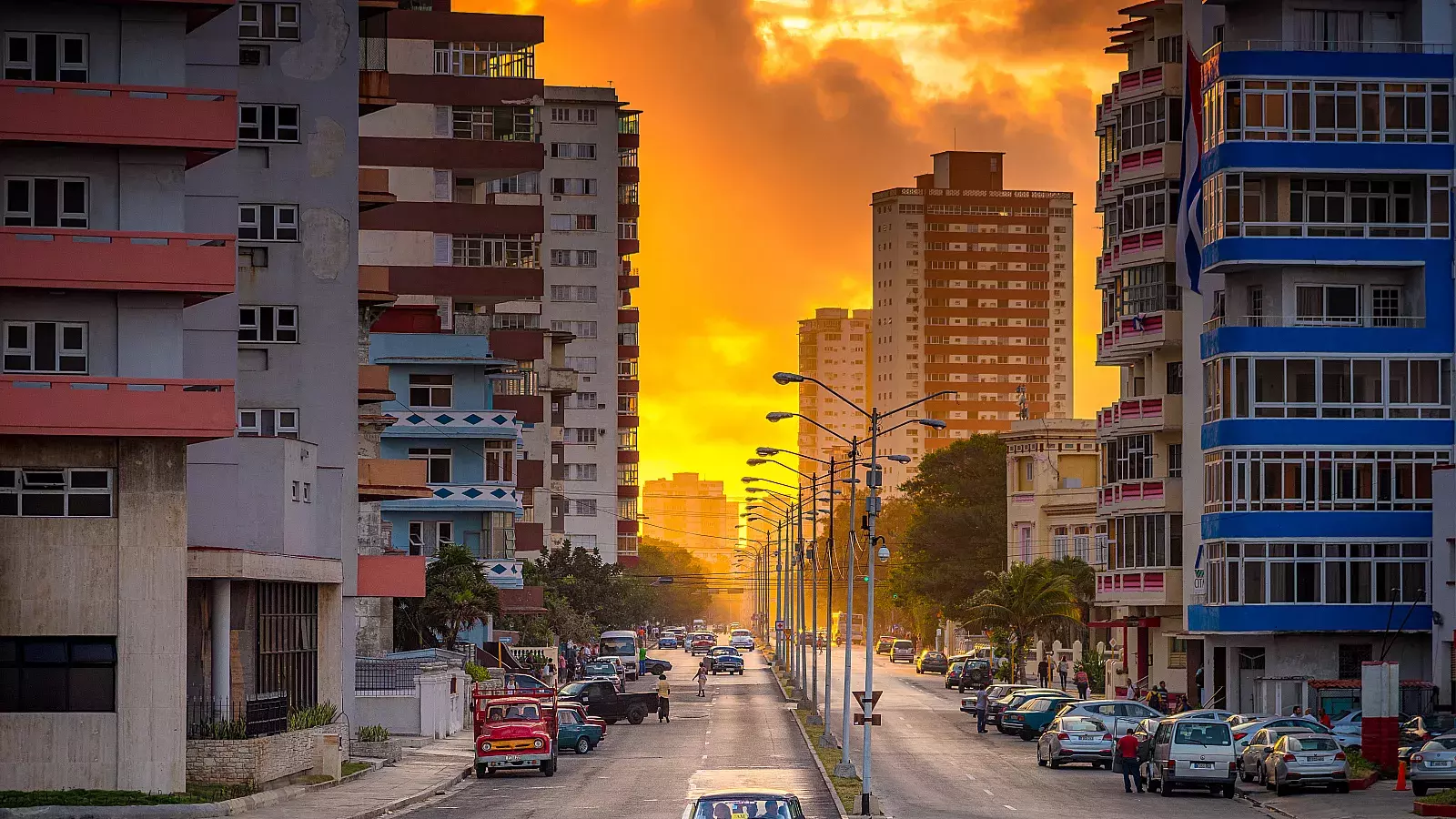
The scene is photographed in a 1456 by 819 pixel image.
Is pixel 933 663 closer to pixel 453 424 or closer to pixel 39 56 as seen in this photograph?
pixel 453 424

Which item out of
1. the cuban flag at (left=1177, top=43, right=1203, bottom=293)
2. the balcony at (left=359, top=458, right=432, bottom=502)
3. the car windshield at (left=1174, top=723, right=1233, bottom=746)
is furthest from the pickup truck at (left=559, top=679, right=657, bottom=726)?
the car windshield at (left=1174, top=723, right=1233, bottom=746)

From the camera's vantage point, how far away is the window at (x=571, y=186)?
180500 millimetres

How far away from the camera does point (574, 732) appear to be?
6388cm

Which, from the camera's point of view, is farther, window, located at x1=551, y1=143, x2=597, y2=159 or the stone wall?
window, located at x1=551, y1=143, x2=597, y2=159

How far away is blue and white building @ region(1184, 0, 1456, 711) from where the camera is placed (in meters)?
68.7

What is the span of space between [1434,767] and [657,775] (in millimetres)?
18459

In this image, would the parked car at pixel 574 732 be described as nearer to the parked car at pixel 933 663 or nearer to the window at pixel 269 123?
the window at pixel 269 123

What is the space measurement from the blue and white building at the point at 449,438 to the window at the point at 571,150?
86421 mm

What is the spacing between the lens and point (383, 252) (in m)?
97.6

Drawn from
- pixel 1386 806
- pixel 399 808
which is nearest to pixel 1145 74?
pixel 1386 806

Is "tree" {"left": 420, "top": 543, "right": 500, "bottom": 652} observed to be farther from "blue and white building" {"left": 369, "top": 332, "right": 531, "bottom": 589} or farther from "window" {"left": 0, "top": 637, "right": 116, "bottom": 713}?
"window" {"left": 0, "top": 637, "right": 116, "bottom": 713}

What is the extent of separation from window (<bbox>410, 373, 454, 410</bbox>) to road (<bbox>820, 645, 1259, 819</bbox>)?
2653cm

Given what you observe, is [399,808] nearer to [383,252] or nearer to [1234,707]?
[1234,707]

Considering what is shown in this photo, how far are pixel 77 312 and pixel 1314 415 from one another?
A: 135ft
